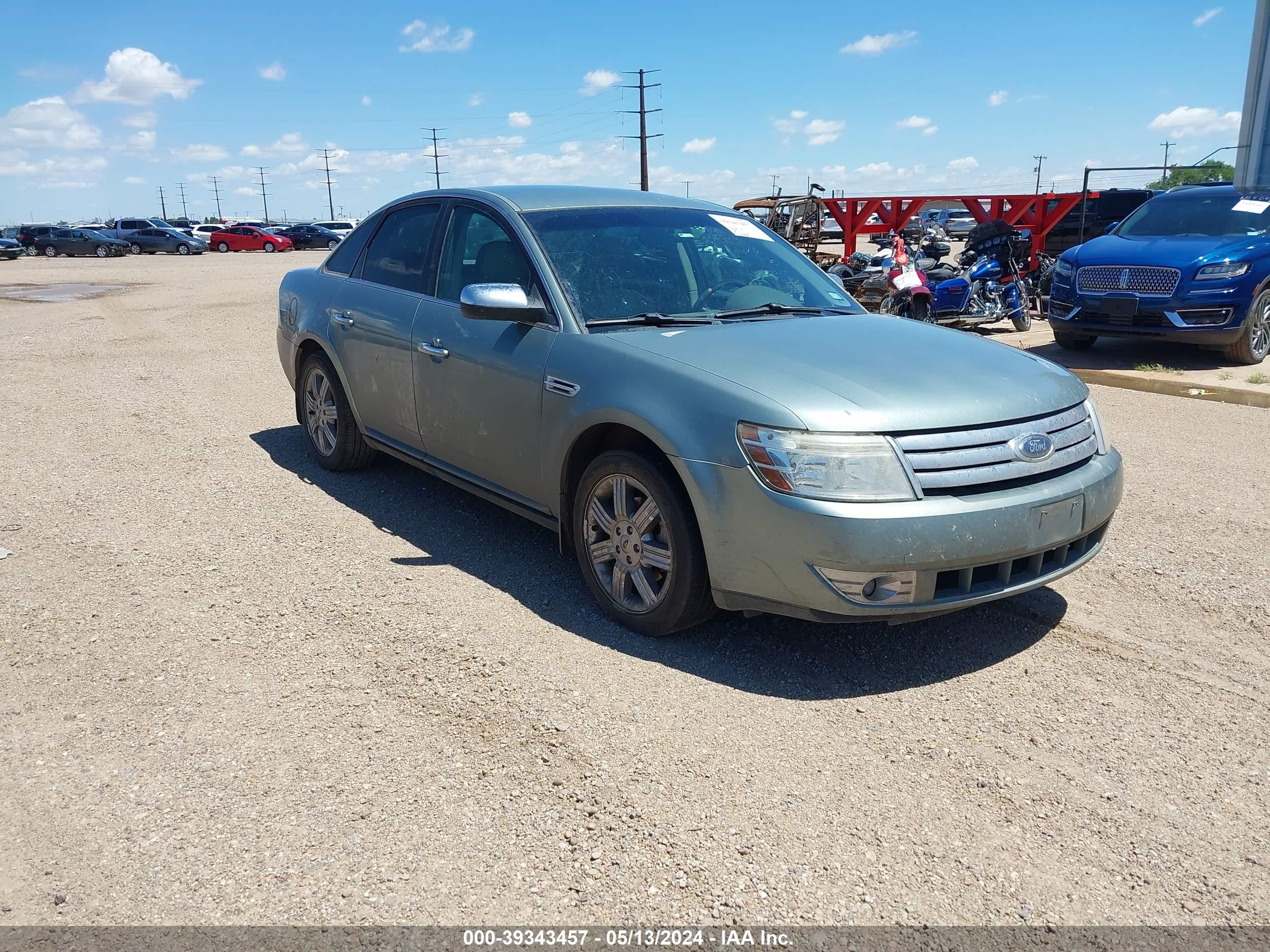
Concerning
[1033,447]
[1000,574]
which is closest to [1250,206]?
[1033,447]

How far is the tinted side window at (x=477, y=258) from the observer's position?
4.68m

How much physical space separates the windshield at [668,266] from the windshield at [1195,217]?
24.9 feet

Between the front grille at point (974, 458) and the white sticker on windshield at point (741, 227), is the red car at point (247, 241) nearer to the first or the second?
the white sticker on windshield at point (741, 227)

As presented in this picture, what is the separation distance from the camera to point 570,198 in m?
5.02

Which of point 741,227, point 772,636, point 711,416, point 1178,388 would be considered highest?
point 741,227

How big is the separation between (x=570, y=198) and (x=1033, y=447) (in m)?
2.60

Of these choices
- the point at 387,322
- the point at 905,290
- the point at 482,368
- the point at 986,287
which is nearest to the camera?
the point at 482,368

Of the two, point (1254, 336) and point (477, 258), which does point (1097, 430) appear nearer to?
point (477, 258)

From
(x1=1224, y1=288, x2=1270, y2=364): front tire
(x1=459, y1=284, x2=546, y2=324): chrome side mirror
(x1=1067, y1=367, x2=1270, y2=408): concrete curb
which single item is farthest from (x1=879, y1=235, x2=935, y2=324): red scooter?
(x1=459, y1=284, x2=546, y2=324): chrome side mirror

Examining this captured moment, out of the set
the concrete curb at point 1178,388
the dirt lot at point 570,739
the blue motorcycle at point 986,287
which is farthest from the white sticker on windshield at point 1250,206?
the dirt lot at point 570,739

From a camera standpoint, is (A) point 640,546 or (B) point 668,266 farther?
(B) point 668,266

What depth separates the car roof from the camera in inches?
193

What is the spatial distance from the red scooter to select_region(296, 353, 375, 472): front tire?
772cm

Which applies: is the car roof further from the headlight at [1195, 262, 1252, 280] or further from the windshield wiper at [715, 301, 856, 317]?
the headlight at [1195, 262, 1252, 280]
